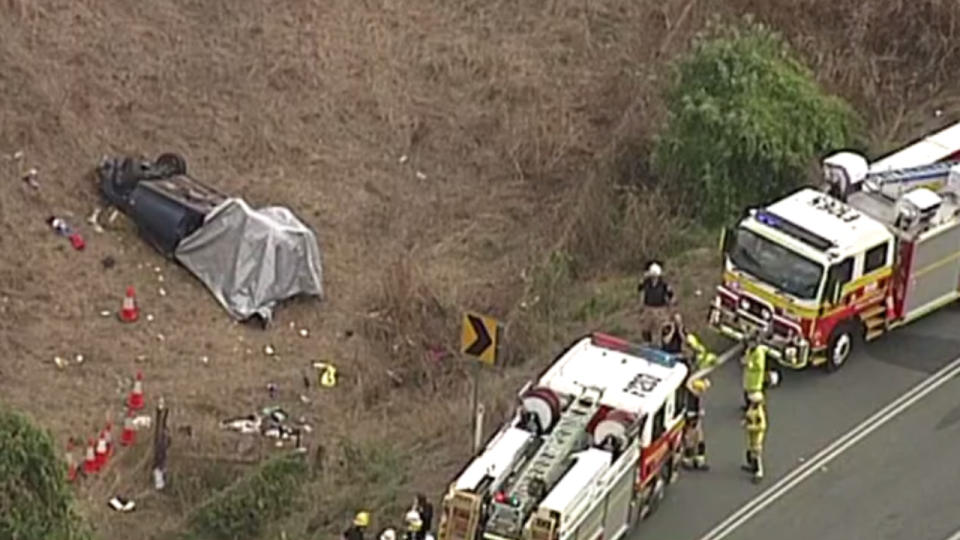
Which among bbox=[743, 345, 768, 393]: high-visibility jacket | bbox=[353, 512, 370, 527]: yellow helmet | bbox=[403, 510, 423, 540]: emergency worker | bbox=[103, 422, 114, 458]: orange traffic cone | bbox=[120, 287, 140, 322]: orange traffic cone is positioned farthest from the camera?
bbox=[120, 287, 140, 322]: orange traffic cone

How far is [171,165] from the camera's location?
34.6 meters

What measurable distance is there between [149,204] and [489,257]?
504 cm

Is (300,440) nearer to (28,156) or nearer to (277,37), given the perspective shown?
(28,156)

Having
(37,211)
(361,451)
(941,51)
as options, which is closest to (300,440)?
(361,451)

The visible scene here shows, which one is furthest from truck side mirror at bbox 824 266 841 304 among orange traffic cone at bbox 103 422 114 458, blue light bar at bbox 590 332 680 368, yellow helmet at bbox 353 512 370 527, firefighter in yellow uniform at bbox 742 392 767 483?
orange traffic cone at bbox 103 422 114 458

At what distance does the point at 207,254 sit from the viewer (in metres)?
32.7

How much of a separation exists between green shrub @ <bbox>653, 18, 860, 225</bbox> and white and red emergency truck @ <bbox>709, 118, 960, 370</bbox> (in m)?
3.80

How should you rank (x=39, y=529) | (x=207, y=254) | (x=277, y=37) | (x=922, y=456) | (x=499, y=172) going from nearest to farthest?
(x=39, y=529) < (x=922, y=456) < (x=207, y=254) < (x=499, y=172) < (x=277, y=37)

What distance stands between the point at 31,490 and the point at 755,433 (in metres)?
7.80

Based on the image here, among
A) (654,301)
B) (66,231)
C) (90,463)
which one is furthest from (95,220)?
(654,301)

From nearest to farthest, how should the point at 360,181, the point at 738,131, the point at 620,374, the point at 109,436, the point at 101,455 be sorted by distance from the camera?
the point at 620,374 → the point at 101,455 → the point at 109,436 → the point at 738,131 → the point at 360,181

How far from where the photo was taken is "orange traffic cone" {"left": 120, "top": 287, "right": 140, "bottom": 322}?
103 ft

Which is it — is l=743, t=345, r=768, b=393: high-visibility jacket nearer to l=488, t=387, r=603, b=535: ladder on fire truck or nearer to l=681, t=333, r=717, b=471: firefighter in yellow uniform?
l=681, t=333, r=717, b=471: firefighter in yellow uniform

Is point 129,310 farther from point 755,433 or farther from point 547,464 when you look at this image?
point 547,464
